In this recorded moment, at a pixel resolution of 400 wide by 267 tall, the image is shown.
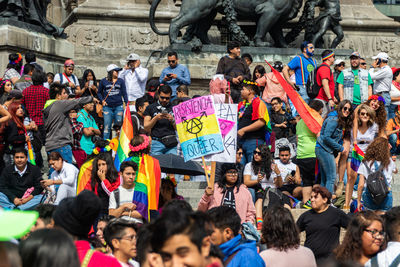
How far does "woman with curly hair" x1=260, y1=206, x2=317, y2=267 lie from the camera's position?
20.5ft

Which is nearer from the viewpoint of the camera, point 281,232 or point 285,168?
point 281,232

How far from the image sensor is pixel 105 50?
19016 mm

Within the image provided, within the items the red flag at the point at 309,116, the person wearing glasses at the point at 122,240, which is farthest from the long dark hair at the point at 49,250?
the red flag at the point at 309,116

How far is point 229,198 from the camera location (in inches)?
333

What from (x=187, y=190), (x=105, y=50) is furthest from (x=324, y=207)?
(x=105, y=50)

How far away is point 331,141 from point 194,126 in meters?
2.55

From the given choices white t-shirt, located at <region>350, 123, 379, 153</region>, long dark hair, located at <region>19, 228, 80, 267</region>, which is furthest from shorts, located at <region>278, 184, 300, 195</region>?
long dark hair, located at <region>19, 228, 80, 267</region>

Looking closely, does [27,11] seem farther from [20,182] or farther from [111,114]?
[20,182]

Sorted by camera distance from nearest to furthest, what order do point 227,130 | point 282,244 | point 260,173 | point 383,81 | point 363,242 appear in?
point 363,242 → point 282,244 → point 227,130 → point 260,173 → point 383,81

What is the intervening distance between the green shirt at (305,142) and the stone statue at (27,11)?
593cm

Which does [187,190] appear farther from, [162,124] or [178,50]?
[178,50]

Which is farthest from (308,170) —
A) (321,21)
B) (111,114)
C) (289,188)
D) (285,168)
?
(321,21)

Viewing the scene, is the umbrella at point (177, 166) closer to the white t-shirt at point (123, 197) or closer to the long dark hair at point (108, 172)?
the long dark hair at point (108, 172)

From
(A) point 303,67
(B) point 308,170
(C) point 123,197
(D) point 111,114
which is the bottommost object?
(D) point 111,114
